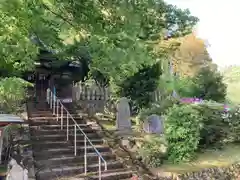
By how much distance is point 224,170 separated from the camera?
37.9 ft

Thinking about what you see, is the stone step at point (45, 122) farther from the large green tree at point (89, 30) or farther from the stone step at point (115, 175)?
the stone step at point (115, 175)

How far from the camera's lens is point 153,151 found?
37.8 ft

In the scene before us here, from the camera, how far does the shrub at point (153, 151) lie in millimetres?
11336

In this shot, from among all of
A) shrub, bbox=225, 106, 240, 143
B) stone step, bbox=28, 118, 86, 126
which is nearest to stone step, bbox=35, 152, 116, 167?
stone step, bbox=28, 118, 86, 126

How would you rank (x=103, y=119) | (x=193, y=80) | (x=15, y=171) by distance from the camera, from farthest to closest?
1. (x=193, y=80)
2. (x=103, y=119)
3. (x=15, y=171)

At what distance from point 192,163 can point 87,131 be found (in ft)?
13.9

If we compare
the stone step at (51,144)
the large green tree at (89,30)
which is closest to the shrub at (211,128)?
the large green tree at (89,30)

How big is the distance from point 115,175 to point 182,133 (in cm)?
278


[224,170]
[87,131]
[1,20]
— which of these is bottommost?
[224,170]

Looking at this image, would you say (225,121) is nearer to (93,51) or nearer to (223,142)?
(223,142)

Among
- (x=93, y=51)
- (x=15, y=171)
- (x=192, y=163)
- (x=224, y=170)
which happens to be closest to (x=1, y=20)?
(x=93, y=51)

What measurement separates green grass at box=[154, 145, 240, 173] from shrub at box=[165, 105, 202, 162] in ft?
1.20

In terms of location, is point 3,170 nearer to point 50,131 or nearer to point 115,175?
point 50,131

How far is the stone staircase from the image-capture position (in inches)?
412
